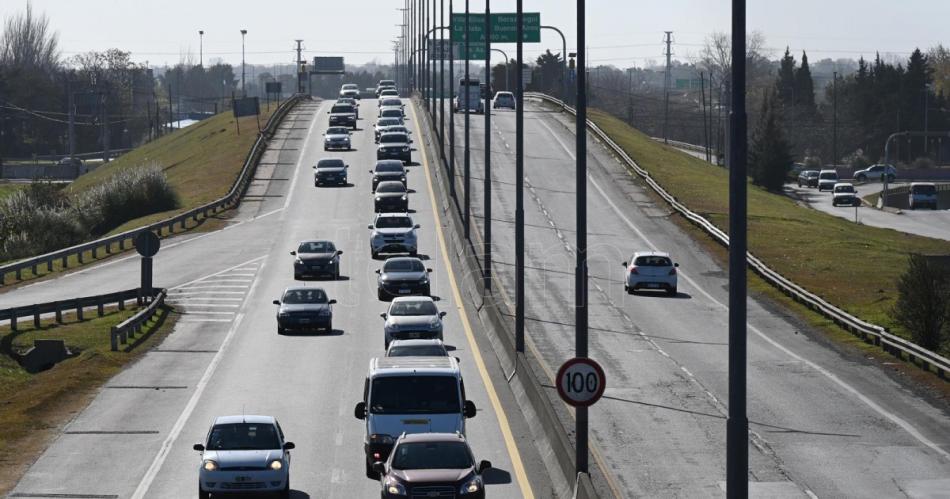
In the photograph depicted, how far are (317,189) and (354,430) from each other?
5918 centimetres

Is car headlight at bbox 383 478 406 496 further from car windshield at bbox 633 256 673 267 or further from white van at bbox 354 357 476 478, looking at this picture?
car windshield at bbox 633 256 673 267

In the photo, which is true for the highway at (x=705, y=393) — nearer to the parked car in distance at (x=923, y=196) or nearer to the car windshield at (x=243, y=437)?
the car windshield at (x=243, y=437)

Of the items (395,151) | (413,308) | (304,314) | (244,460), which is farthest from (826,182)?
(244,460)

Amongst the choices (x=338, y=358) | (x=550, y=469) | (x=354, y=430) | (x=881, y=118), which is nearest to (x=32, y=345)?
(x=338, y=358)

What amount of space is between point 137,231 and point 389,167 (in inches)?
796

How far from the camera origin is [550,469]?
24969 mm

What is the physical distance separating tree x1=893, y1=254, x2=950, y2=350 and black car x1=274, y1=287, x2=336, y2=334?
17081 millimetres

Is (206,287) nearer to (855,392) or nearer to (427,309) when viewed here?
(427,309)

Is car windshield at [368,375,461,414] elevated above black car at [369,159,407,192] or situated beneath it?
situated beneath

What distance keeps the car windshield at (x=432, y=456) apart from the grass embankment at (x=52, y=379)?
7034 mm

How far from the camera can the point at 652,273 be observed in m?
53.7

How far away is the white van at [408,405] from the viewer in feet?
80.2

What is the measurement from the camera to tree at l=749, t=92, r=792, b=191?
123188 mm

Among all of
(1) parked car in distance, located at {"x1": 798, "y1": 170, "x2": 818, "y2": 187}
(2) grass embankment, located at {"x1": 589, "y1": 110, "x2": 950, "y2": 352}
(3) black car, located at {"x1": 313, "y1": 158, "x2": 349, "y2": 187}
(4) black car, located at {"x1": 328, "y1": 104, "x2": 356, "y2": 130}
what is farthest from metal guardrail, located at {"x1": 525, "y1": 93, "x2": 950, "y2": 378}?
(1) parked car in distance, located at {"x1": 798, "y1": 170, "x2": 818, "y2": 187}
